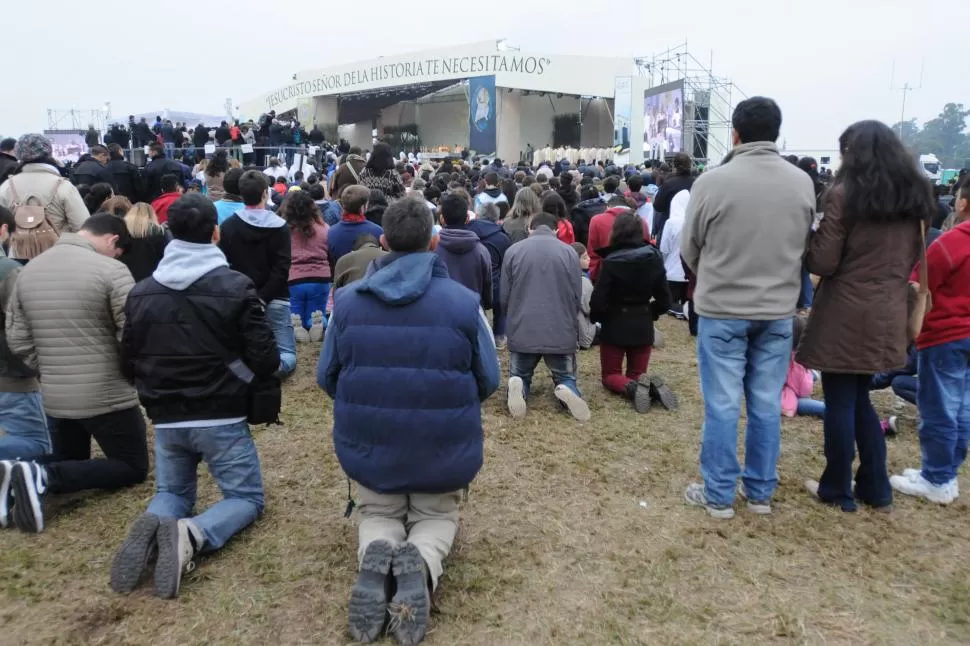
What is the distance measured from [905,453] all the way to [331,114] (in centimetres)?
3756

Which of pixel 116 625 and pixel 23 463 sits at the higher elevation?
pixel 23 463

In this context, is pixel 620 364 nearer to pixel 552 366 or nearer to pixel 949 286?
pixel 552 366

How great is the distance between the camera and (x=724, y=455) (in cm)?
354

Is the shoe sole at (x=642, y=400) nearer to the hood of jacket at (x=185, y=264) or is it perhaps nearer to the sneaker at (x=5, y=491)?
the hood of jacket at (x=185, y=264)

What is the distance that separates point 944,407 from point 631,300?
88.5 inches

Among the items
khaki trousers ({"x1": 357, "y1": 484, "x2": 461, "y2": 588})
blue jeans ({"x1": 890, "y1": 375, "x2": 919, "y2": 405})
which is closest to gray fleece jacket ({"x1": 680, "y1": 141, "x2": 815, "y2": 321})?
khaki trousers ({"x1": 357, "y1": 484, "x2": 461, "y2": 588})

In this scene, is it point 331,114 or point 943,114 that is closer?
point 331,114

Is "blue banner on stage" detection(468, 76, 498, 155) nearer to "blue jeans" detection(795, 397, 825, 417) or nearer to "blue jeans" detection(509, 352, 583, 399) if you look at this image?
"blue jeans" detection(509, 352, 583, 399)

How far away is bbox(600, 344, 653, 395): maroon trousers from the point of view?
564 centimetres

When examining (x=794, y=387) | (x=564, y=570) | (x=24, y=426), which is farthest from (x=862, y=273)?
(x=24, y=426)

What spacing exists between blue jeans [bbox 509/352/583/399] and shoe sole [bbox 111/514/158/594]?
117 inches

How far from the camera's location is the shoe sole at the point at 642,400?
17.3ft

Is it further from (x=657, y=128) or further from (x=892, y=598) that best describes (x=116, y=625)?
(x=657, y=128)

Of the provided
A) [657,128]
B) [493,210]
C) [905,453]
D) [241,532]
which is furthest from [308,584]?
[657,128]
